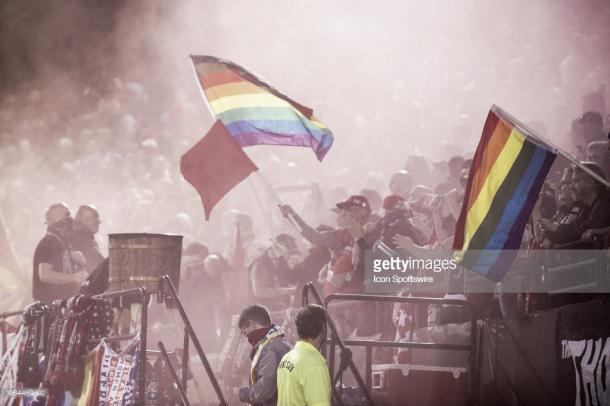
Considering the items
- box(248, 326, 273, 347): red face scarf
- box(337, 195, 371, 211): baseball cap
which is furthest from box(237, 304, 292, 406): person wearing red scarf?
box(337, 195, 371, 211): baseball cap

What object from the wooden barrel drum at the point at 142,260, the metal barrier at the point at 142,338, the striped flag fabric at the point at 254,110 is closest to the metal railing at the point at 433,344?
the metal barrier at the point at 142,338

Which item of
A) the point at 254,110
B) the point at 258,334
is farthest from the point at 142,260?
the point at 254,110

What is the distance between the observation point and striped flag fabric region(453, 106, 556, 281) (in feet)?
20.6

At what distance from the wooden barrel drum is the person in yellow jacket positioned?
3.00 meters

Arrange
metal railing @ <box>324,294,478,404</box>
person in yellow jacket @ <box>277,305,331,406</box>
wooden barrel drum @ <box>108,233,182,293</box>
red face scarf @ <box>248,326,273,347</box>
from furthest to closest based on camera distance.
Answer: wooden barrel drum @ <box>108,233,182,293</box> → metal railing @ <box>324,294,478,404</box> → red face scarf @ <box>248,326,273,347</box> → person in yellow jacket @ <box>277,305,331,406</box>

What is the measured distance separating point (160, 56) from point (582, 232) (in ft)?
55.0

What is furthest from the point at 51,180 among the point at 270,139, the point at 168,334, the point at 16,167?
the point at 270,139

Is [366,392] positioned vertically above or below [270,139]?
below

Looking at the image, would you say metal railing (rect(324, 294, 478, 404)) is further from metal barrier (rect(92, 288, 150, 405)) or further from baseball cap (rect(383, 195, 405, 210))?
baseball cap (rect(383, 195, 405, 210))

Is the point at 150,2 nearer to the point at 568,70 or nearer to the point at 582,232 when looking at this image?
the point at 568,70

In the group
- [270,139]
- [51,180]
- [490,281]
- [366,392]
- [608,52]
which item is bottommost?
[366,392]

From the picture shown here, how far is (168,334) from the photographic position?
34.9 feet

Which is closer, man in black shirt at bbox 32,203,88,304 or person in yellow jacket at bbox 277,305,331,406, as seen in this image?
person in yellow jacket at bbox 277,305,331,406

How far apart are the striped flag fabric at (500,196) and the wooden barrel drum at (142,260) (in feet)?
8.48
